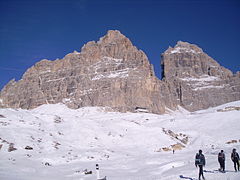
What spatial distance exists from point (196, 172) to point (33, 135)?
1875 centimetres

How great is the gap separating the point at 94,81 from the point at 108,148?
123 m

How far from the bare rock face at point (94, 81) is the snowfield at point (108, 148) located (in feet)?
303

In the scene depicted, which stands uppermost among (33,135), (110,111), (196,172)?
(110,111)

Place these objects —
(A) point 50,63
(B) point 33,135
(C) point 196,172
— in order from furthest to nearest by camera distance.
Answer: (A) point 50,63 < (B) point 33,135 < (C) point 196,172

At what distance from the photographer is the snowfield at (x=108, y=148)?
18406 millimetres

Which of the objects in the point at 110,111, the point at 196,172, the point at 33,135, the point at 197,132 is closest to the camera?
the point at 196,172

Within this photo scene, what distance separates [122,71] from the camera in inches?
6314

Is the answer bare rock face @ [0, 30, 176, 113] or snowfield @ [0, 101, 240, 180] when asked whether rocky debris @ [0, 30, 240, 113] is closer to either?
bare rock face @ [0, 30, 176, 113]

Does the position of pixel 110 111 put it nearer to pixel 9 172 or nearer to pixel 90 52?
pixel 90 52

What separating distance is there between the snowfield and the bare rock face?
303ft

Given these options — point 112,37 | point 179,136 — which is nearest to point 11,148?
point 179,136

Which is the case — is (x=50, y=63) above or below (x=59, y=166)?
above

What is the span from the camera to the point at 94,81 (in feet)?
514

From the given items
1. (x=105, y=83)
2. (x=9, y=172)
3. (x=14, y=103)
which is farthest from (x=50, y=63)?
(x=9, y=172)
